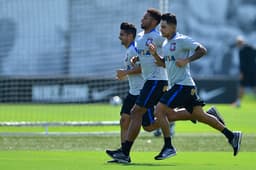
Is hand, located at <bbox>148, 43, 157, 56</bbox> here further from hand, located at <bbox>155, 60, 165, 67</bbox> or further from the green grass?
the green grass

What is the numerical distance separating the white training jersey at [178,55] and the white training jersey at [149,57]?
0.28m

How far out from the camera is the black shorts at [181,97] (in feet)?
44.2

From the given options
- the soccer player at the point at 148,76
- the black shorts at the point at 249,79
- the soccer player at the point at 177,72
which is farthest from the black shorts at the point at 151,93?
the black shorts at the point at 249,79

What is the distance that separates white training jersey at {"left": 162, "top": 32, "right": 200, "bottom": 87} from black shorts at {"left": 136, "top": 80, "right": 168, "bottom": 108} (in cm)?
28

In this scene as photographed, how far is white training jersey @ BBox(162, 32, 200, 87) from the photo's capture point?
44.5 feet

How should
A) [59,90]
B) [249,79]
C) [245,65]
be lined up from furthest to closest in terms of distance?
[249,79]
[245,65]
[59,90]

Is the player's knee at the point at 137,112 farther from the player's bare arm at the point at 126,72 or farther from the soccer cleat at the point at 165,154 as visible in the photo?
the soccer cleat at the point at 165,154

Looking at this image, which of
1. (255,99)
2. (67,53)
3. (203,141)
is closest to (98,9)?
(67,53)

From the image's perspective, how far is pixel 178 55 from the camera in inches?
535

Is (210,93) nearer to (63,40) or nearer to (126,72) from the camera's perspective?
(63,40)

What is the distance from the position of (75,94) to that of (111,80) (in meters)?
3.82

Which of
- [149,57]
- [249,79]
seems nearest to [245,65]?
[249,79]

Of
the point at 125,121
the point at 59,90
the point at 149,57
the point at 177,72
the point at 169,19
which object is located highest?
the point at 169,19

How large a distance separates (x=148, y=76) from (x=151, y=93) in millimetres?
311
